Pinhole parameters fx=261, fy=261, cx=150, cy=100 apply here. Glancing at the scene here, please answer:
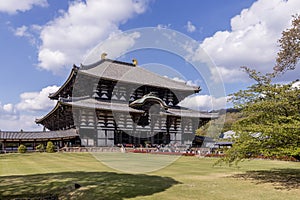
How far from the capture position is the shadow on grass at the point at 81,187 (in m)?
9.26

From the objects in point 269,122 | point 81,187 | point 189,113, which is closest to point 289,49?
point 269,122

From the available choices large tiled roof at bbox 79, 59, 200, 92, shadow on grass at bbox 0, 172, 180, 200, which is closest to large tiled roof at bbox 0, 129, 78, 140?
large tiled roof at bbox 79, 59, 200, 92

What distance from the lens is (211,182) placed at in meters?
11.6

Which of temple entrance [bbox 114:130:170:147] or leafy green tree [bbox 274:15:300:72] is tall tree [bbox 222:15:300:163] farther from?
temple entrance [bbox 114:130:170:147]

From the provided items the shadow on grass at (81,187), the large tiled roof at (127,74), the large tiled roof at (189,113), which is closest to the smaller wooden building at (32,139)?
the large tiled roof at (127,74)

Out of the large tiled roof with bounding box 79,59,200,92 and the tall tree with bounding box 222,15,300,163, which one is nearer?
the tall tree with bounding box 222,15,300,163

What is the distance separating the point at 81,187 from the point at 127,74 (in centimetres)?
3623

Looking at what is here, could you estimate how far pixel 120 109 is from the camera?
124ft

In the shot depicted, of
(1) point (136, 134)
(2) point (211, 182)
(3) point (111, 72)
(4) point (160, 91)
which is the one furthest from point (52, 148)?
(2) point (211, 182)

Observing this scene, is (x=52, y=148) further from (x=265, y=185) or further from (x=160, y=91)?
(x=265, y=185)

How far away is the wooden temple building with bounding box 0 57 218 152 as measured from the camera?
3714 centimetres

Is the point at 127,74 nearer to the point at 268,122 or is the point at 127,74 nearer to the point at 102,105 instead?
the point at 102,105

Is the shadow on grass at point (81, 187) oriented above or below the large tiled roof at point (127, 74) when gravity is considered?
below

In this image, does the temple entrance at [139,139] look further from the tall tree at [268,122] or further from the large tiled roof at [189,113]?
the tall tree at [268,122]
